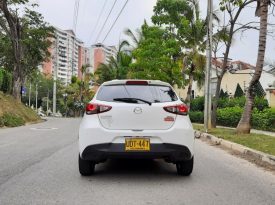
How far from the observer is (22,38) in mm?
36562

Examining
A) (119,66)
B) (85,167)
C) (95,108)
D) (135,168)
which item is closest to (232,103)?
(119,66)

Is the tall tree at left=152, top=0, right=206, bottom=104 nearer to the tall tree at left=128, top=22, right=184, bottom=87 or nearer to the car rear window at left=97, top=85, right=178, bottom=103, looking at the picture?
the tall tree at left=128, top=22, right=184, bottom=87

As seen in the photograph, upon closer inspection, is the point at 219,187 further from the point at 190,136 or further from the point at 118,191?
the point at 118,191

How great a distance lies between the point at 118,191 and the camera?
6.56 m

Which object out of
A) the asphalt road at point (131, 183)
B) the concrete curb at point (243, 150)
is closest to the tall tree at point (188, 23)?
the concrete curb at point (243, 150)

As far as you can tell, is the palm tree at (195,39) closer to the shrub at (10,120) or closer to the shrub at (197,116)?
the shrub at (197,116)

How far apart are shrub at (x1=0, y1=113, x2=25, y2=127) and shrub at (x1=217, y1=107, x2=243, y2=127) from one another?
1132cm

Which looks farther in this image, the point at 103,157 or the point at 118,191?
the point at 103,157

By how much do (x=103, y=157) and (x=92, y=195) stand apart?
103 centimetres

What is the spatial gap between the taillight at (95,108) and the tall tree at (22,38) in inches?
1004

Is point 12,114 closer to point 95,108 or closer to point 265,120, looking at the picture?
point 265,120

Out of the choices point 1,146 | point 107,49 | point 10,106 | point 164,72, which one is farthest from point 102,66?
point 1,146

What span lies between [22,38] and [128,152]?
102 feet

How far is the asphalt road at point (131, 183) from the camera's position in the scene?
6078 mm
